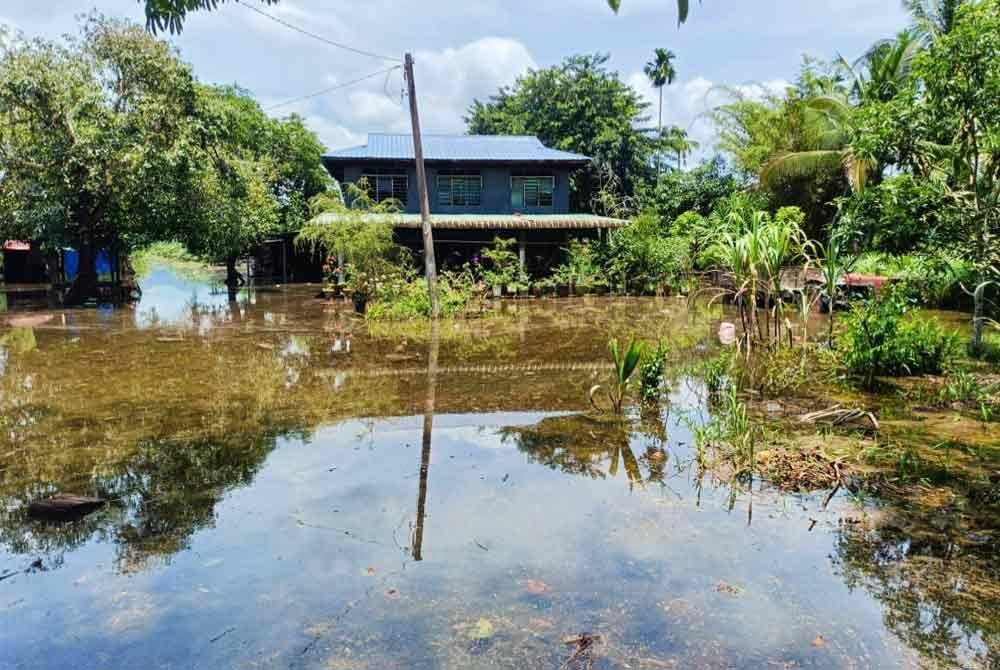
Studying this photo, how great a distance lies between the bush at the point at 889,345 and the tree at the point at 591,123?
23.3 metres

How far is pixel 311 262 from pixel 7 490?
93.0 feet

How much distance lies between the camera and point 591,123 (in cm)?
3256

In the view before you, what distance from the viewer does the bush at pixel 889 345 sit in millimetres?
8125

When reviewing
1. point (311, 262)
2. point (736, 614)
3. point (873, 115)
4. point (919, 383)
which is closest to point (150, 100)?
point (311, 262)

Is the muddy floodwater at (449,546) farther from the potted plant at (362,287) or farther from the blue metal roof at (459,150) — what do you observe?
the blue metal roof at (459,150)

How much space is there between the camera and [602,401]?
307 inches

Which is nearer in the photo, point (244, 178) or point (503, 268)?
point (244, 178)

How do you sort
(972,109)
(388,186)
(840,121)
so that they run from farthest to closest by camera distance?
(388,186), (840,121), (972,109)

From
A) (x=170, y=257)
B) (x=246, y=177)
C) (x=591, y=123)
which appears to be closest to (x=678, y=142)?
(x=591, y=123)

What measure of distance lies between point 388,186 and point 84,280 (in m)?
10.1

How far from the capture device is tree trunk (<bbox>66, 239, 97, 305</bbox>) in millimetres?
21250

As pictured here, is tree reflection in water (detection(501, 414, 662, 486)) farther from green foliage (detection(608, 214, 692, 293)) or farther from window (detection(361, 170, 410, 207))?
window (detection(361, 170, 410, 207))

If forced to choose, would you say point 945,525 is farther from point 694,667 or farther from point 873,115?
point 873,115

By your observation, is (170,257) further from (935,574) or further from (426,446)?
(935,574)
